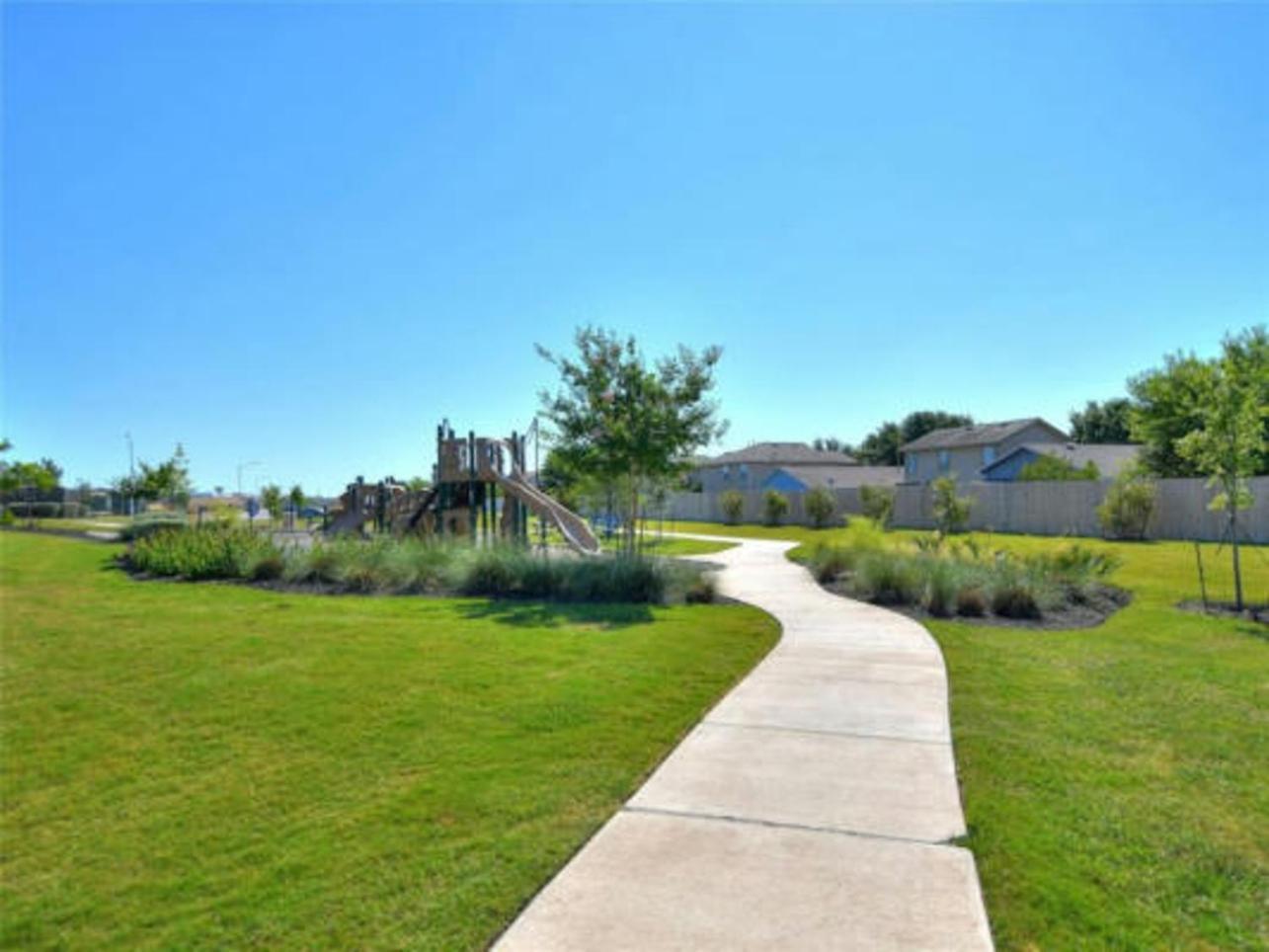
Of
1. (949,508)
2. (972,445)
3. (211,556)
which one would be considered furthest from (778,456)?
(211,556)

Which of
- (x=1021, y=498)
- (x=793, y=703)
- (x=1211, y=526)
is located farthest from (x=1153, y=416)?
(x=793, y=703)

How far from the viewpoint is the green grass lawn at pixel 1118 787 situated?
304 cm

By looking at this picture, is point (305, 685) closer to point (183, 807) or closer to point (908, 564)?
point (183, 807)

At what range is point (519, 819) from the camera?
12.4 feet

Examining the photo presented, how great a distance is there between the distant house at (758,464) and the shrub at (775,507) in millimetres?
15601

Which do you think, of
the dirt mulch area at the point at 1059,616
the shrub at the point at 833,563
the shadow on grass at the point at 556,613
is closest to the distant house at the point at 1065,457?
the shrub at the point at 833,563

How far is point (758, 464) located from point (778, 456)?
1759 mm

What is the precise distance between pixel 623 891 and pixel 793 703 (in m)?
3.07

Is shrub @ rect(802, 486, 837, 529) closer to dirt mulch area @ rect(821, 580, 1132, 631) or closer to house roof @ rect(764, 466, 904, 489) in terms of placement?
house roof @ rect(764, 466, 904, 489)

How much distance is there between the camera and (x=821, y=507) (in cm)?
3459

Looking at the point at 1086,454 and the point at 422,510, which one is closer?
the point at 422,510

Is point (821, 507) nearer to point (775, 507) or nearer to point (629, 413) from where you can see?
point (775, 507)

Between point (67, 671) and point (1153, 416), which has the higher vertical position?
point (1153, 416)

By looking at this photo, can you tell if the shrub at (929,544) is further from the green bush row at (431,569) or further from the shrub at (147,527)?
the shrub at (147,527)
